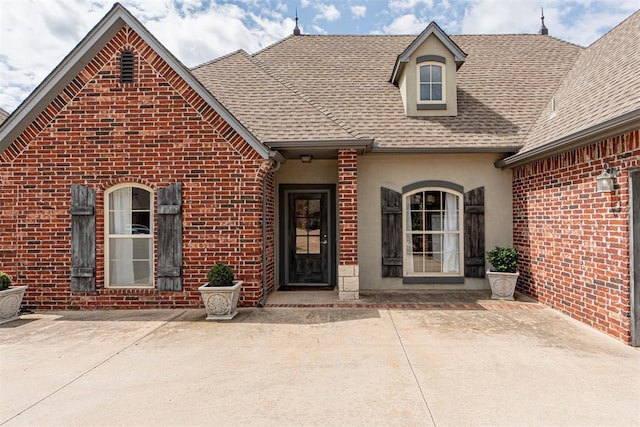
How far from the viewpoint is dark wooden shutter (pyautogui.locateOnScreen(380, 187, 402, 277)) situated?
8.37 meters

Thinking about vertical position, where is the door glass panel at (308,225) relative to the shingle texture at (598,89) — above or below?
below

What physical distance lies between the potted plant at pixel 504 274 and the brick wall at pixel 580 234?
44 cm

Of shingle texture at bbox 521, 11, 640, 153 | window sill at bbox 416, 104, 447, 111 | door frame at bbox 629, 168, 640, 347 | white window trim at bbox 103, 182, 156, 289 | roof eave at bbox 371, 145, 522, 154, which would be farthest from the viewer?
window sill at bbox 416, 104, 447, 111

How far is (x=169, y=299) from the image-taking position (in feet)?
22.9

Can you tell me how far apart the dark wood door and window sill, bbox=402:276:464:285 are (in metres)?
1.95

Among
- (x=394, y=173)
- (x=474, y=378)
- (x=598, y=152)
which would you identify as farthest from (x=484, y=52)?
(x=474, y=378)

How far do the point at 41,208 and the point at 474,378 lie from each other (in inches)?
307

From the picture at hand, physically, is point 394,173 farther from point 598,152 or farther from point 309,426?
point 309,426

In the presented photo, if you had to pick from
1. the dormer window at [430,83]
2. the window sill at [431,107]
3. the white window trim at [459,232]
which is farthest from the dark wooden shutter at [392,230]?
the dormer window at [430,83]

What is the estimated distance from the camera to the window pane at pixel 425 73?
9.02 meters

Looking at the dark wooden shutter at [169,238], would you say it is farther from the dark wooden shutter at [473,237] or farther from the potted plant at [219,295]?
the dark wooden shutter at [473,237]

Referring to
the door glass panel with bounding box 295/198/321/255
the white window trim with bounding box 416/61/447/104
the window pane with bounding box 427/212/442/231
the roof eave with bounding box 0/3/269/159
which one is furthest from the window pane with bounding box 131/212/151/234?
the white window trim with bounding box 416/61/447/104

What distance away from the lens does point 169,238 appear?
6.96 metres

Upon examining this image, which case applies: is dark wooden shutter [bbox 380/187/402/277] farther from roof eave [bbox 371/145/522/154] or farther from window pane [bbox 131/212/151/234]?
window pane [bbox 131/212/151/234]
